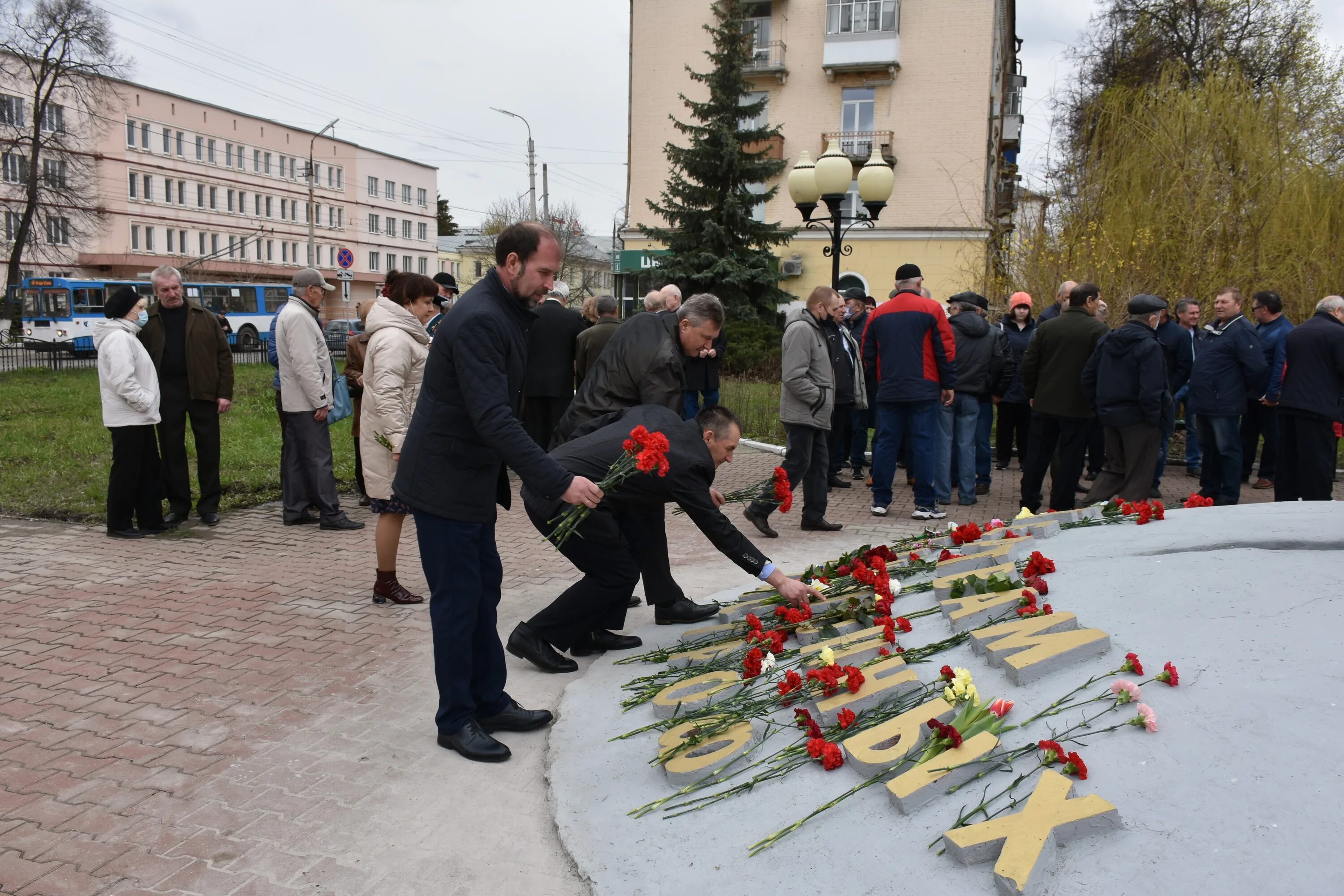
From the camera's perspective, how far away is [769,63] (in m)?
38.2

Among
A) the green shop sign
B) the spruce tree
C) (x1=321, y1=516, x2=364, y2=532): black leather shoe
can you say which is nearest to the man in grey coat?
(x1=321, y1=516, x2=364, y2=532): black leather shoe

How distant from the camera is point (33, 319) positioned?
122 feet

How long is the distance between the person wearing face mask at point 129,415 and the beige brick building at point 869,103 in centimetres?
2935

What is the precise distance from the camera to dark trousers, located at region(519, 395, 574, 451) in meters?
9.23

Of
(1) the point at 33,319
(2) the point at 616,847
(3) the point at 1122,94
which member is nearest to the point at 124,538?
(2) the point at 616,847

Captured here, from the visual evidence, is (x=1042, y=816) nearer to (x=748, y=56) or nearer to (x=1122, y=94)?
(x=1122, y=94)

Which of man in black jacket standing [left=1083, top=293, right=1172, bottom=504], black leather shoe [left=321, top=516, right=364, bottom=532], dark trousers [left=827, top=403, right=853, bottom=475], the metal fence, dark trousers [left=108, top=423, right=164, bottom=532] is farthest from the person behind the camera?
the metal fence

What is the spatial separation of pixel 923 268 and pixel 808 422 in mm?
29958

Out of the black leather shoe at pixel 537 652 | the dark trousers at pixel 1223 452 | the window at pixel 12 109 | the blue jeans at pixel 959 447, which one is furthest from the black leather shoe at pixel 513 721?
the window at pixel 12 109

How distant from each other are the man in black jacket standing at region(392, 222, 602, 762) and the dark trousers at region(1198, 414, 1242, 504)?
8187mm

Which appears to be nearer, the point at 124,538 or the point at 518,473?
the point at 518,473

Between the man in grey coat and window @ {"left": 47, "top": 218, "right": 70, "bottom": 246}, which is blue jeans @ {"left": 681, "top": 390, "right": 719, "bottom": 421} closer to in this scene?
the man in grey coat

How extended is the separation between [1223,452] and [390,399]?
802 centimetres

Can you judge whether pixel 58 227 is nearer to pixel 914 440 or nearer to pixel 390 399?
pixel 390 399
